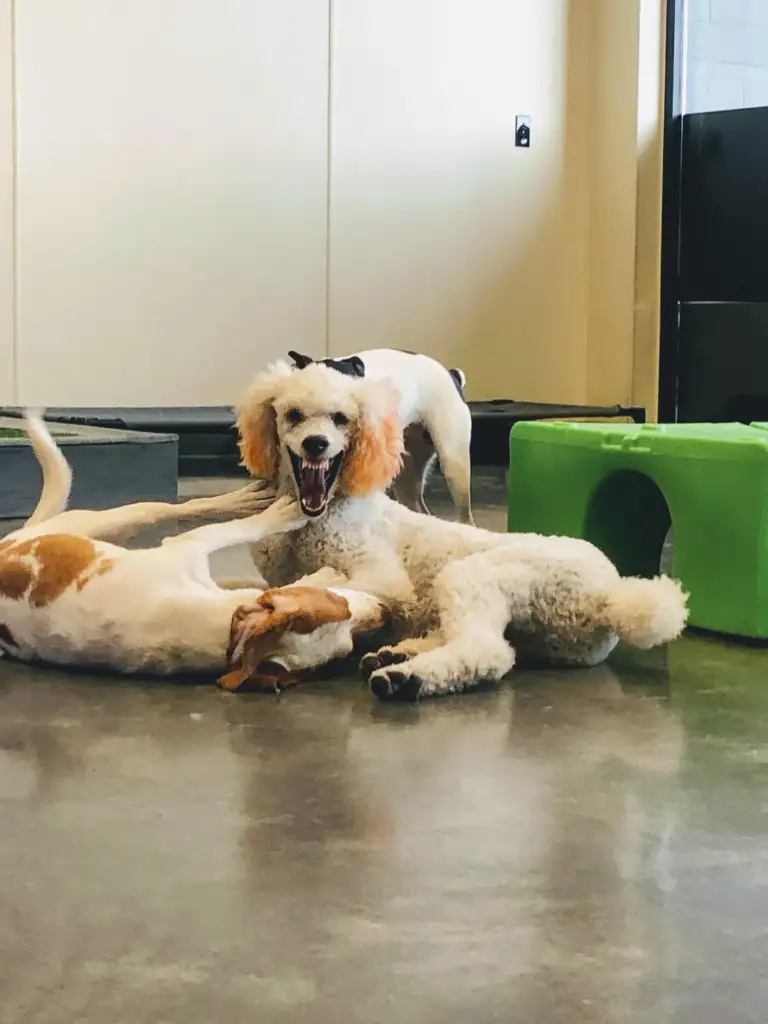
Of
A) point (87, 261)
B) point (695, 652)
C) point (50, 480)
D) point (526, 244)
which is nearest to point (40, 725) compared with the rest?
point (50, 480)

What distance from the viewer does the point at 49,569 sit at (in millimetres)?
2027

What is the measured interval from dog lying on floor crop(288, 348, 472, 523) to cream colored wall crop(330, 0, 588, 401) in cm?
262

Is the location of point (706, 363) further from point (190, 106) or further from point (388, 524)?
point (388, 524)

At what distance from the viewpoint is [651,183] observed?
5.97m

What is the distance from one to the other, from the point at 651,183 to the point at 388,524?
409cm

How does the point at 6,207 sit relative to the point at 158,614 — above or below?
above

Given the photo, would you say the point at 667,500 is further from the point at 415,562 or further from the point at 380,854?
the point at 380,854

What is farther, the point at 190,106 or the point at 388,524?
the point at 190,106

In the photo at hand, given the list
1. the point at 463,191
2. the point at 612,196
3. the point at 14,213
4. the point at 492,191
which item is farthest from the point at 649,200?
the point at 14,213

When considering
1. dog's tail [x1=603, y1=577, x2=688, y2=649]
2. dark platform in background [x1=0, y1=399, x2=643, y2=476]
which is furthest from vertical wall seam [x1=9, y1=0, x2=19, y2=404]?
dog's tail [x1=603, y1=577, x2=688, y2=649]

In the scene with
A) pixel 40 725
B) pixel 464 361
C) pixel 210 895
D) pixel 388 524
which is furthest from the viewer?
pixel 464 361

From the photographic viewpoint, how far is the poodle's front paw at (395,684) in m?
1.93

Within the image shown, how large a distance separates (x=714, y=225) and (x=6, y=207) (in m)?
2.85

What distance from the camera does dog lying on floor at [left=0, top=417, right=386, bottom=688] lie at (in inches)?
78.1
